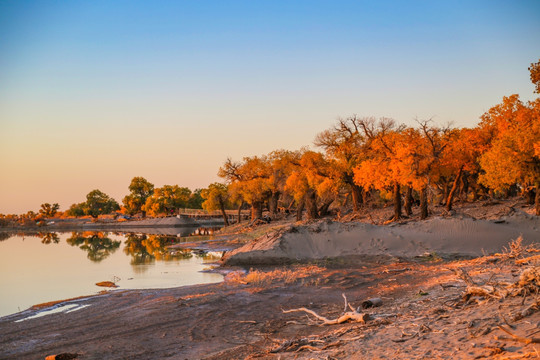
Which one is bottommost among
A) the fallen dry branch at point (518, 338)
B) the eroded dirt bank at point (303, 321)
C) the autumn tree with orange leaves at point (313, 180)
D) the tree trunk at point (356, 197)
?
the eroded dirt bank at point (303, 321)

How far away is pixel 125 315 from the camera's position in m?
12.5

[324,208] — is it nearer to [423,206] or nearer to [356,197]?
[356,197]

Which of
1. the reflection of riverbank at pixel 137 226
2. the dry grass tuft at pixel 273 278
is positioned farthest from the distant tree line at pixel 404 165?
the reflection of riverbank at pixel 137 226

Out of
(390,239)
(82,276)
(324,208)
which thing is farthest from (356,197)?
(82,276)

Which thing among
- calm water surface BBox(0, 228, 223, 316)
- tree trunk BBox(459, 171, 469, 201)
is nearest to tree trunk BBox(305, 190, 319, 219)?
tree trunk BBox(459, 171, 469, 201)

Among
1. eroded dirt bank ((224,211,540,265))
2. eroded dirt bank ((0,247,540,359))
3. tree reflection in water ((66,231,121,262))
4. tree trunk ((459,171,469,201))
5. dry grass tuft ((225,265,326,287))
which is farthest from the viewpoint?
tree trunk ((459,171,469,201))

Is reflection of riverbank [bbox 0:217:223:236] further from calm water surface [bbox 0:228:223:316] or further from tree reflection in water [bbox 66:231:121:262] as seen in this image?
calm water surface [bbox 0:228:223:316]

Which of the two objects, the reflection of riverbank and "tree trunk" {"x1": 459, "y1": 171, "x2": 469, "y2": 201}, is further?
the reflection of riverbank

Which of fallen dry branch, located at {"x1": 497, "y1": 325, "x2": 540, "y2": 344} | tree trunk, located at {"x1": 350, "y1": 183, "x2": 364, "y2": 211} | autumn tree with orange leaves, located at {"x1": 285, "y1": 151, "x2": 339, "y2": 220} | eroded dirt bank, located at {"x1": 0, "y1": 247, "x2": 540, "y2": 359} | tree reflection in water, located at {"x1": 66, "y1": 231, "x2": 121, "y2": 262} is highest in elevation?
autumn tree with orange leaves, located at {"x1": 285, "y1": 151, "x2": 339, "y2": 220}

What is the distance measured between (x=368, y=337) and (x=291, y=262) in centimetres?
1562

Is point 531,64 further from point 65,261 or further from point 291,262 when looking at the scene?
point 65,261

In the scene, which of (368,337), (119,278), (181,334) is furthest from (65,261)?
(368,337)

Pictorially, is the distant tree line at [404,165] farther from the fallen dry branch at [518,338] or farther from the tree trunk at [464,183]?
the fallen dry branch at [518,338]

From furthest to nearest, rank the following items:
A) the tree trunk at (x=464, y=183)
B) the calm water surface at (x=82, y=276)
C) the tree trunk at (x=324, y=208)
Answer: the tree trunk at (x=324, y=208), the tree trunk at (x=464, y=183), the calm water surface at (x=82, y=276)
